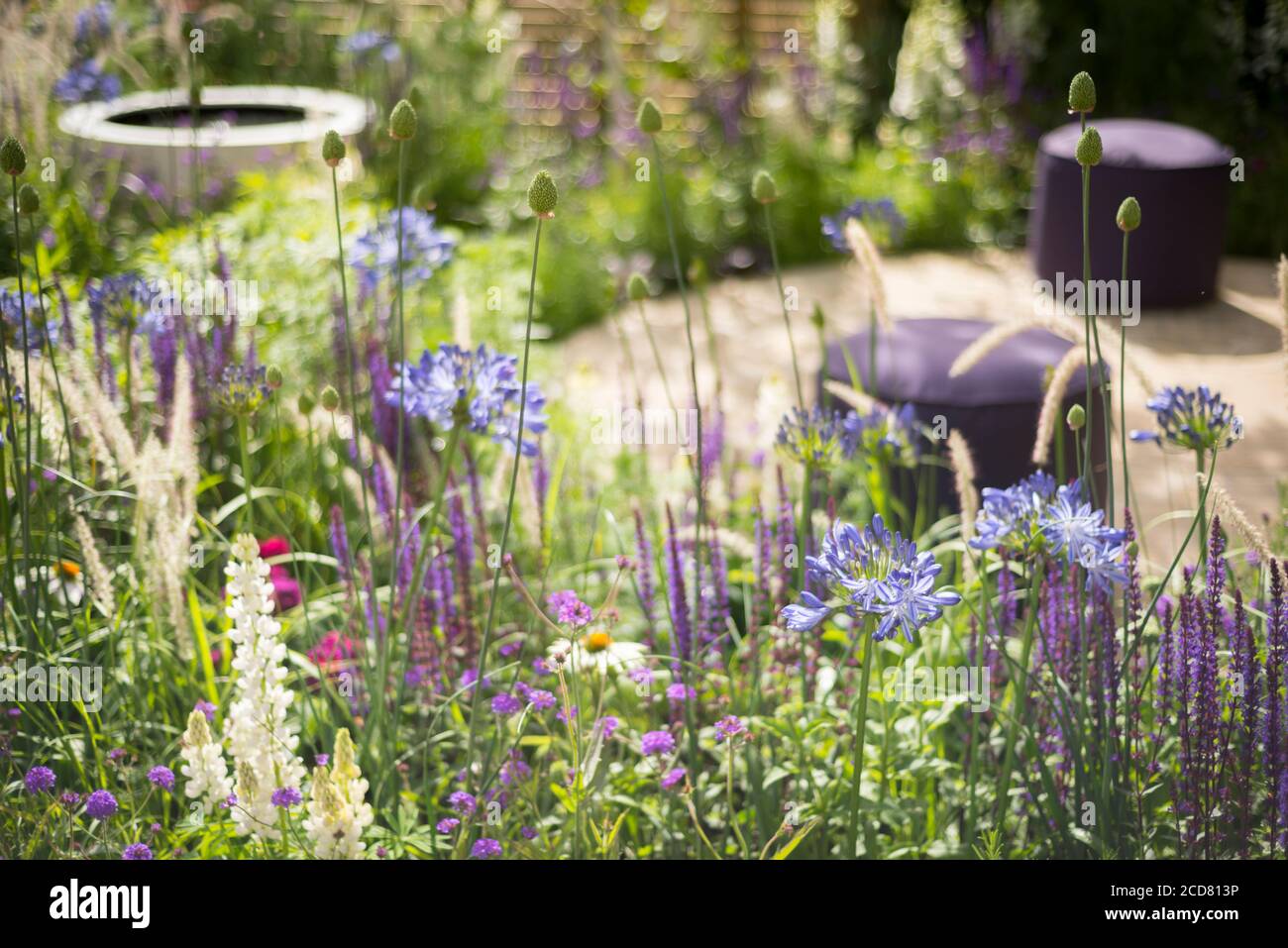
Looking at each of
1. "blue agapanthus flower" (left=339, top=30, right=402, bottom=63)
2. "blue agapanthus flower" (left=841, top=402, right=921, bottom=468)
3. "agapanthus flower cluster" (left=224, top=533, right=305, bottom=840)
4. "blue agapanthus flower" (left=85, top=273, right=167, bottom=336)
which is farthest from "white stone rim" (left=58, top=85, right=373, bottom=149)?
"agapanthus flower cluster" (left=224, top=533, right=305, bottom=840)

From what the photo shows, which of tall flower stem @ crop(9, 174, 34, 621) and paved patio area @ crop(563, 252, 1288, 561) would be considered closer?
tall flower stem @ crop(9, 174, 34, 621)

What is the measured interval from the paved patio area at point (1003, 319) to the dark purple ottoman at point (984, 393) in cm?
16

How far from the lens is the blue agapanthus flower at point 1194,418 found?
197 centimetres

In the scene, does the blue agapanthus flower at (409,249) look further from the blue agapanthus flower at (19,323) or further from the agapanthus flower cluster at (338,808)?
the agapanthus flower cluster at (338,808)

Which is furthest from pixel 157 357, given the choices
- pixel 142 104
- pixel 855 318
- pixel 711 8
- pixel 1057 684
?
pixel 711 8

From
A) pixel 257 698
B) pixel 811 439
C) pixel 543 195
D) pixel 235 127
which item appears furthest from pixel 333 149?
pixel 235 127

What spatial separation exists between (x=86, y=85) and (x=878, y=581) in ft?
11.5

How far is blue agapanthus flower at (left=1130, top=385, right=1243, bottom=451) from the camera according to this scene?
1.97 meters

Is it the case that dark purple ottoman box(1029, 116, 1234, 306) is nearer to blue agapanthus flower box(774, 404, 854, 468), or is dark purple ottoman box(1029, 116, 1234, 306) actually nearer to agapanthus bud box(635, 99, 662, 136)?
blue agapanthus flower box(774, 404, 854, 468)

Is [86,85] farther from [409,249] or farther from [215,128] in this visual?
[409,249]

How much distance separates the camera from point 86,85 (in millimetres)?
4191
